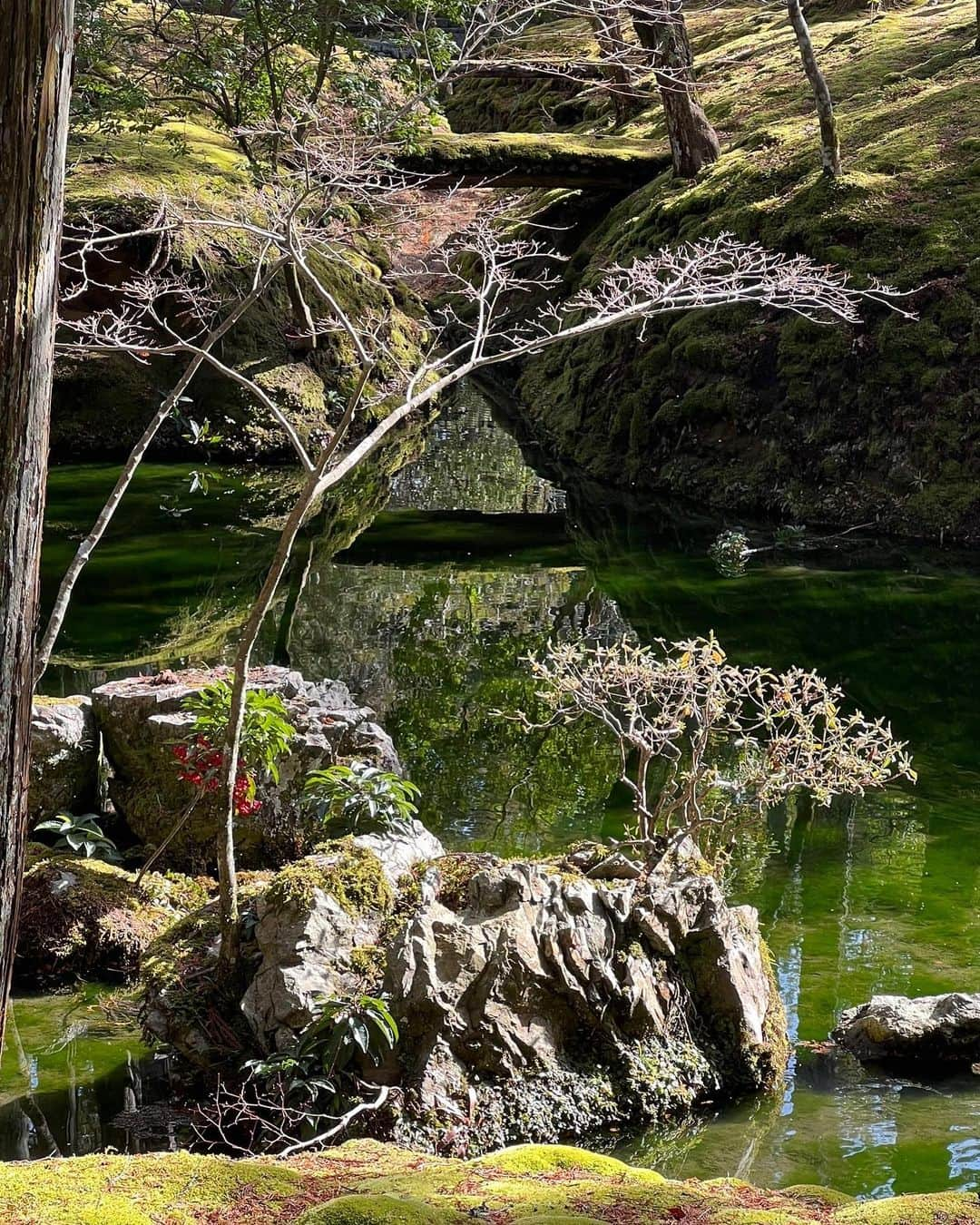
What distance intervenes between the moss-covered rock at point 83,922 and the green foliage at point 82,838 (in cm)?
34

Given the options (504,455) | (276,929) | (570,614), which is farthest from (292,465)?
(276,929)

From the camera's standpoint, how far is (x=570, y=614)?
14.8 metres

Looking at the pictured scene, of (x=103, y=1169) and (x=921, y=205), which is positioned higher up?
(x=921, y=205)

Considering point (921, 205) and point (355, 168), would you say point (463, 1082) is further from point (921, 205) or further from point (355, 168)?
point (921, 205)

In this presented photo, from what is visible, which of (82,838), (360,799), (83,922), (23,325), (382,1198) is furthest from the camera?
(82,838)

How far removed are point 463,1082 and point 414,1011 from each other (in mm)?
361

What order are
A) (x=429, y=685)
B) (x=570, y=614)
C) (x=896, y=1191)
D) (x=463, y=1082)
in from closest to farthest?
1. (x=896, y=1191)
2. (x=463, y=1082)
3. (x=429, y=685)
4. (x=570, y=614)

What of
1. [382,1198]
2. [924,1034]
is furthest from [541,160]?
[382,1198]

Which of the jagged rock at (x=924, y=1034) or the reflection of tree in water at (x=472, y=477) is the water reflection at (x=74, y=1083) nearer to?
the jagged rock at (x=924, y=1034)

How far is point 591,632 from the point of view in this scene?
13.9m

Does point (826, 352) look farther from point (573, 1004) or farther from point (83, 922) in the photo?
point (573, 1004)

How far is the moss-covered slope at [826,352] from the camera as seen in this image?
60.7ft

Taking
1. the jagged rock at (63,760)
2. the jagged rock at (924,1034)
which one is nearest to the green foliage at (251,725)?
the jagged rock at (63,760)

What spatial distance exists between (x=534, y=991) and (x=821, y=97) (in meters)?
18.3
